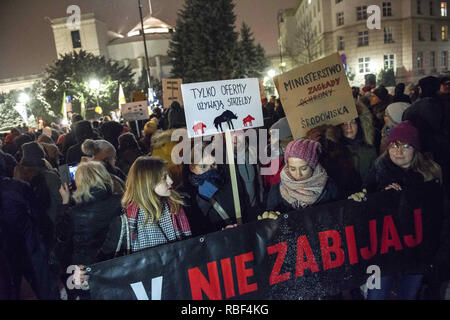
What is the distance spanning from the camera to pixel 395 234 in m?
3.07

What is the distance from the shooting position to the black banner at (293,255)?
8.47 feet

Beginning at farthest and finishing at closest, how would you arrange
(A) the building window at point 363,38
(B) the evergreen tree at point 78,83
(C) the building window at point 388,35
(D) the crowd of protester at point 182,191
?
1. (A) the building window at point 363,38
2. (C) the building window at point 388,35
3. (B) the evergreen tree at point 78,83
4. (D) the crowd of protester at point 182,191

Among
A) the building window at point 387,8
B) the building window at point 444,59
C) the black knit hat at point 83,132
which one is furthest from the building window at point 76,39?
the black knit hat at point 83,132

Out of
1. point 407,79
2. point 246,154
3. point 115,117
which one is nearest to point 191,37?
point 115,117

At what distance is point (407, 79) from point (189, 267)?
52750mm

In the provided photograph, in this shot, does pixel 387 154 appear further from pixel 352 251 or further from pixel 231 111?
pixel 231 111

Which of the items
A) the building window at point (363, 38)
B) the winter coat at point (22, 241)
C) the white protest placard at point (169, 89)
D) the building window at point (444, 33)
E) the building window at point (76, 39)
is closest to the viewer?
the winter coat at point (22, 241)

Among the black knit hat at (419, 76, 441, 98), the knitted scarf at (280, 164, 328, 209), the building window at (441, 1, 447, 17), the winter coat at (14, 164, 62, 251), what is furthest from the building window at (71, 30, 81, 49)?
the knitted scarf at (280, 164, 328, 209)

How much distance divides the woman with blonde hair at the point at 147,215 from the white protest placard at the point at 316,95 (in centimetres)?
171

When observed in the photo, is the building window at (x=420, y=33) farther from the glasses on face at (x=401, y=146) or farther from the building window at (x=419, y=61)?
the glasses on face at (x=401, y=146)

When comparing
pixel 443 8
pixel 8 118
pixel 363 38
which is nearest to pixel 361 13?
pixel 363 38

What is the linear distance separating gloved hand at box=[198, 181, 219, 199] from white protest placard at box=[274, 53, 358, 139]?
43.8 inches

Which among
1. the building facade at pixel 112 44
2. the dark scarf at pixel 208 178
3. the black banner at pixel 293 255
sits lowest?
the black banner at pixel 293 255

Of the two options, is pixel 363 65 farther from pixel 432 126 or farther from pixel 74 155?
pixel 74 155
